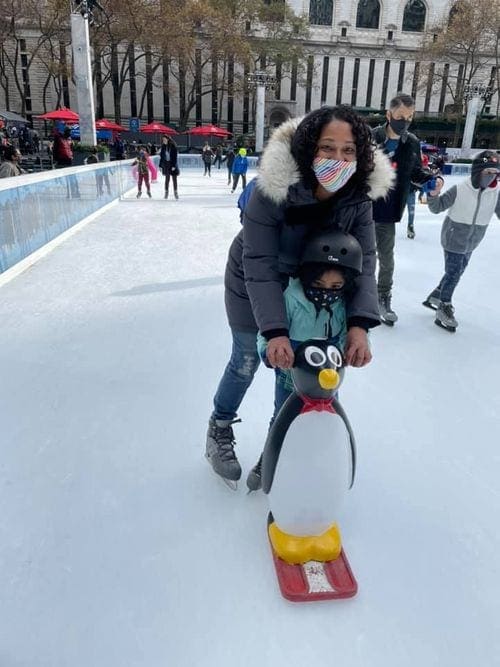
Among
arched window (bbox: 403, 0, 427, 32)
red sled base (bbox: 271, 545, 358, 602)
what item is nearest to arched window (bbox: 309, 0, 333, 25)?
arched window (bbox: 403, 0, 427, 32)

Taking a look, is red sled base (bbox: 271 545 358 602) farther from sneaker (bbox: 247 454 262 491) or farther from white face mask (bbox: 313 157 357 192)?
white face mask (bbox: 313 157 357 192)

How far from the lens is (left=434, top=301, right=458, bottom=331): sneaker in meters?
3.21

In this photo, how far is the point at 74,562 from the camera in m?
1.34

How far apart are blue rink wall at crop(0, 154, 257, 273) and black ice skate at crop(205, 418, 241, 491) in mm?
3028

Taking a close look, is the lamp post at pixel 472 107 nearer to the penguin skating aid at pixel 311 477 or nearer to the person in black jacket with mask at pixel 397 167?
the person in black jacket with mask at pixel 397 167

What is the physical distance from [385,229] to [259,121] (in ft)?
83.6

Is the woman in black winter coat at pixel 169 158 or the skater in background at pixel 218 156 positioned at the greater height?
the woman in black winter coat at pixel 169 158

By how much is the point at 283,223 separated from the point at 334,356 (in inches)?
14.6

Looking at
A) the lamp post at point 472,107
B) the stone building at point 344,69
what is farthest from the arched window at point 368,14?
the lamp post at point 472,107

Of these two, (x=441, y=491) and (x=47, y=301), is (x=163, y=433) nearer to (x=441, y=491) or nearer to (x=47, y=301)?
(x=441, y=491)

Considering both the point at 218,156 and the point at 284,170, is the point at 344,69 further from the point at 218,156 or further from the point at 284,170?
the point at 284,170

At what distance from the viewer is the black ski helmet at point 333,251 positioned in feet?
3.80

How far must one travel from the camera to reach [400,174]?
2.97 meters

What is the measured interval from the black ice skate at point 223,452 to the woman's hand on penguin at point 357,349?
0.65 meters
